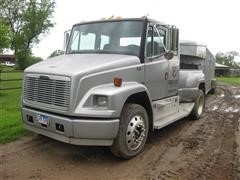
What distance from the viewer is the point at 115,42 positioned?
6.11m

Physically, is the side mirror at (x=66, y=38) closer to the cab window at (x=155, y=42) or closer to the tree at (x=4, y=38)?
the cab window at (x=155, y=42)

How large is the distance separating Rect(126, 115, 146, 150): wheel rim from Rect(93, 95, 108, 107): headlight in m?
0.73

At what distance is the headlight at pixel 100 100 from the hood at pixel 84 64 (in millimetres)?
423

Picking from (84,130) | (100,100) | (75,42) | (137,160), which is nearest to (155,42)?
(75,42)

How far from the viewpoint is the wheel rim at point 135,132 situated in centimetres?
546

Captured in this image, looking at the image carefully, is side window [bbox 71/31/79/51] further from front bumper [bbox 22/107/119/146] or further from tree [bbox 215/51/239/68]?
tree [bbox 215/51/239/68]

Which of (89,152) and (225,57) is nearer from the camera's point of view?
(89,152)

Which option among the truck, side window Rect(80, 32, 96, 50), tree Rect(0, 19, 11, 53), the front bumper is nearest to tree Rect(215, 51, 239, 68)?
tree Rect(0, 19, 11, 53)

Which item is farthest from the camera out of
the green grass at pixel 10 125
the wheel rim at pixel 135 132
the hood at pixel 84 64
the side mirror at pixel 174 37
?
the side mirror at pixel 174 37

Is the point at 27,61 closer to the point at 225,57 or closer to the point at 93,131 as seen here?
the point at 93,131

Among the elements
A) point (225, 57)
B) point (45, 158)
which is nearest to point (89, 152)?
point (45, 158)

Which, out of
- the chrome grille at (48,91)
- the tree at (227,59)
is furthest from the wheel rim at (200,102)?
the tree at (227,59)

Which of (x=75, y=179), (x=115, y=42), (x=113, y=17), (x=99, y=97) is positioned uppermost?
(x=113, y=17)

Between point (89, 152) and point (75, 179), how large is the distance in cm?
119
